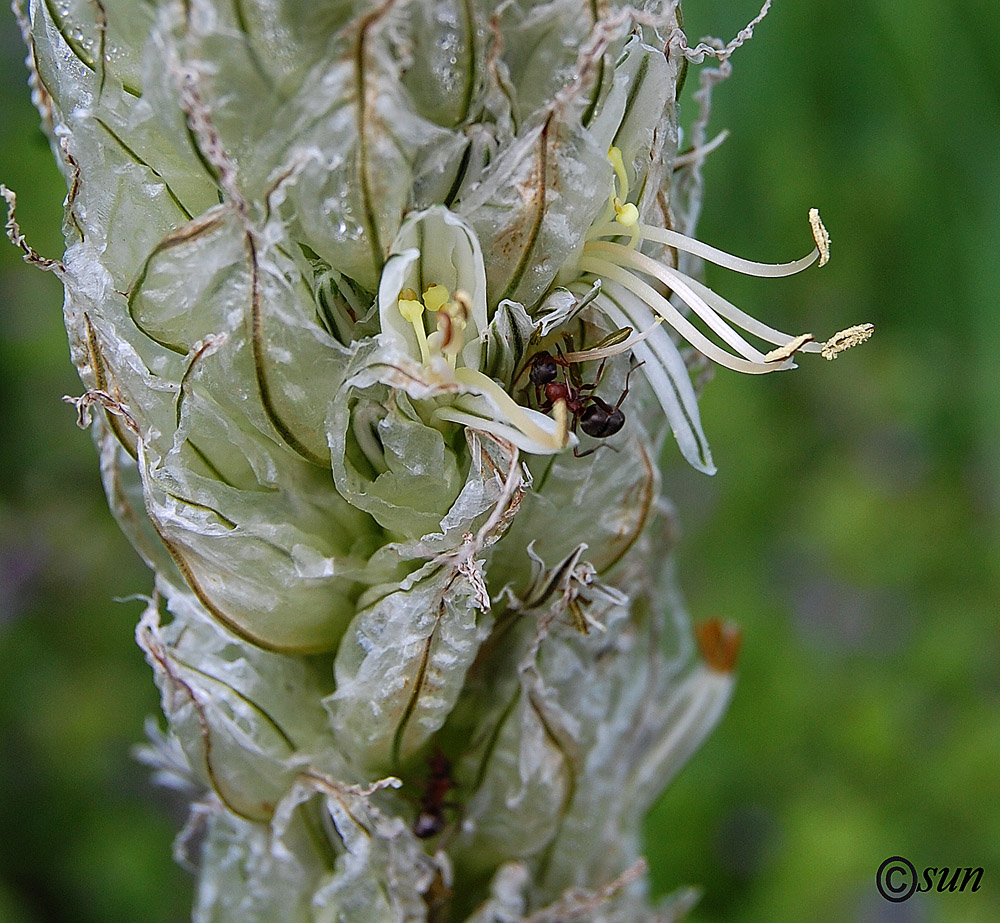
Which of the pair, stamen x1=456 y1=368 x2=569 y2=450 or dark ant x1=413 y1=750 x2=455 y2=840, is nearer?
stamen x1=456 y1=368 x2=569 y2=450

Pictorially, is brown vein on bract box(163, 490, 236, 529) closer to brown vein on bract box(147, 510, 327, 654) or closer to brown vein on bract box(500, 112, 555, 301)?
brown vein on bract box(147, 510, 327, 654)

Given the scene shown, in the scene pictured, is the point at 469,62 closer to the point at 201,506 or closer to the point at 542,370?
the point at 542,370

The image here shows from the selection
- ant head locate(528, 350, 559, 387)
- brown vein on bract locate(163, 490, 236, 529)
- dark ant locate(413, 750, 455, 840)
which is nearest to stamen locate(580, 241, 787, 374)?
ant head locate(528, 350, 559, 387)

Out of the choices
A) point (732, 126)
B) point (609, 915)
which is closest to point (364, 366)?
point (609, 915)

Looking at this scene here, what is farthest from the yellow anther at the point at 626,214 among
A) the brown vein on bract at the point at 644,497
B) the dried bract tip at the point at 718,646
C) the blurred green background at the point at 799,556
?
the blurred green background at the point at 799,556

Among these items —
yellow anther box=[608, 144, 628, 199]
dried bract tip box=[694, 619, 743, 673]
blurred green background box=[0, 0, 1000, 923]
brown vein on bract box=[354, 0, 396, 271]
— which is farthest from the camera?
blurred green background box=[0, 0, 1000, 923]

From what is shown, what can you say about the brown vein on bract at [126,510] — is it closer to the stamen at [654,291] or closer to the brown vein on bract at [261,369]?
the brown vein on bract at [261,369]
